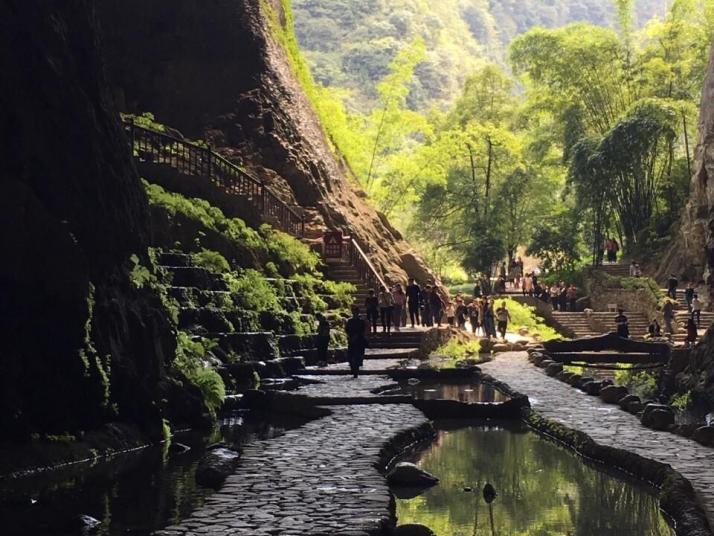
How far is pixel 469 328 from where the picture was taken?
132 ft

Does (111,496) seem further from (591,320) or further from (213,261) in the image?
(591,320)

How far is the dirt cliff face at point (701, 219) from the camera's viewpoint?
135ft

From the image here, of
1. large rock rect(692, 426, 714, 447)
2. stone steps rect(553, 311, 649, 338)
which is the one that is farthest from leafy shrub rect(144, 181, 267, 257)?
stone steps rect(553, 311, 649, 338)

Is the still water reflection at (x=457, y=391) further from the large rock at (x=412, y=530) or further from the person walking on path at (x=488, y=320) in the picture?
the person walking on path at (x=488, y=320)

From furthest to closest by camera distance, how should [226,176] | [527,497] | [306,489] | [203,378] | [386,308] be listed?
1. [226,176]
2. [386,308]
3. [203,378]
4. [527,497]
5. [306,489]

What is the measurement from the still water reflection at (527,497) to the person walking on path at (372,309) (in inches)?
517

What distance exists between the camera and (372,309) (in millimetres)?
27344

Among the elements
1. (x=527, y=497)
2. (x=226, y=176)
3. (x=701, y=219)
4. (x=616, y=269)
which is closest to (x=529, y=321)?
(x=701, y=219)

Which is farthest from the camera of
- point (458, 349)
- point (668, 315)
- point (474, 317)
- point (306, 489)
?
point (474, 317)

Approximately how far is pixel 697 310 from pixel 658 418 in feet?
74.9

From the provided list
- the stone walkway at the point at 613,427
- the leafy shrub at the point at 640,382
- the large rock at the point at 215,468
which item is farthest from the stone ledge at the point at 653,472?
the leafy shrub at the point at 640,382

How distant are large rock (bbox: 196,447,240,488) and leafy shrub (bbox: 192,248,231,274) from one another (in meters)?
11.3

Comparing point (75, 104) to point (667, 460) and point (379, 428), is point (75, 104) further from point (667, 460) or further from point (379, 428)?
point (667, 460)

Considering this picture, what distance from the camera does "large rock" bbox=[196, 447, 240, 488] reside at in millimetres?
10492
